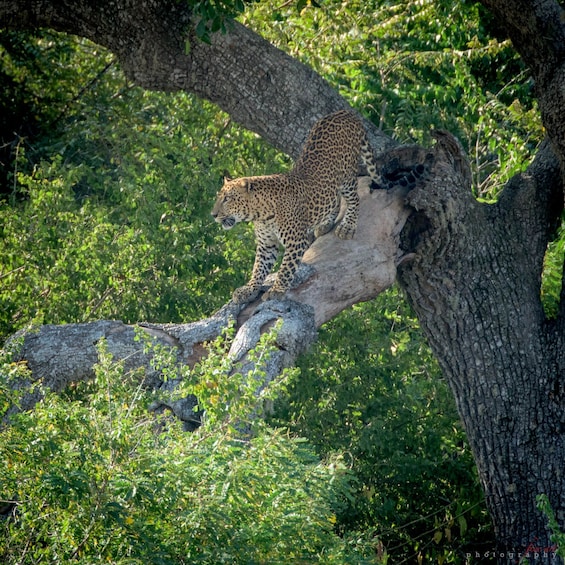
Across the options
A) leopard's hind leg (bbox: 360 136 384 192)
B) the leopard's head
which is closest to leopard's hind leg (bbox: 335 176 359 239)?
leopard's hind leg (bbox: 360 136 384 192)

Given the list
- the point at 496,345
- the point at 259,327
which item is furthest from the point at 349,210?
the point at 259,327

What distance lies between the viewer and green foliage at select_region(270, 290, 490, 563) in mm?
9438

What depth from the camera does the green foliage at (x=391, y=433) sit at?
9.44 m

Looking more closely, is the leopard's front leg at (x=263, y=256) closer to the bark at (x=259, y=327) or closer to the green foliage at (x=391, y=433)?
the bark at (x=259, y=327)

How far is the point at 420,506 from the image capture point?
10016 millimetres

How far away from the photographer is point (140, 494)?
15.6ft

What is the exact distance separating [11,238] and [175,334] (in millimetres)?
2450

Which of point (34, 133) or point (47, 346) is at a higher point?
point (34, 133)

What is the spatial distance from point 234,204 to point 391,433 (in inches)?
98.2

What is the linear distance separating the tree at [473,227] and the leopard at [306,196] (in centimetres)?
30

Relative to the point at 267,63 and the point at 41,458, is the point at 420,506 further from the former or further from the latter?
the point at 41,458

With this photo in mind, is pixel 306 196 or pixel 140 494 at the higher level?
pixel 306 196

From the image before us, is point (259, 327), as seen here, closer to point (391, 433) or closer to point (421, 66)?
point (391, 433)

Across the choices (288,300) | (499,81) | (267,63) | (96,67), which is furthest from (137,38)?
(499,81)
